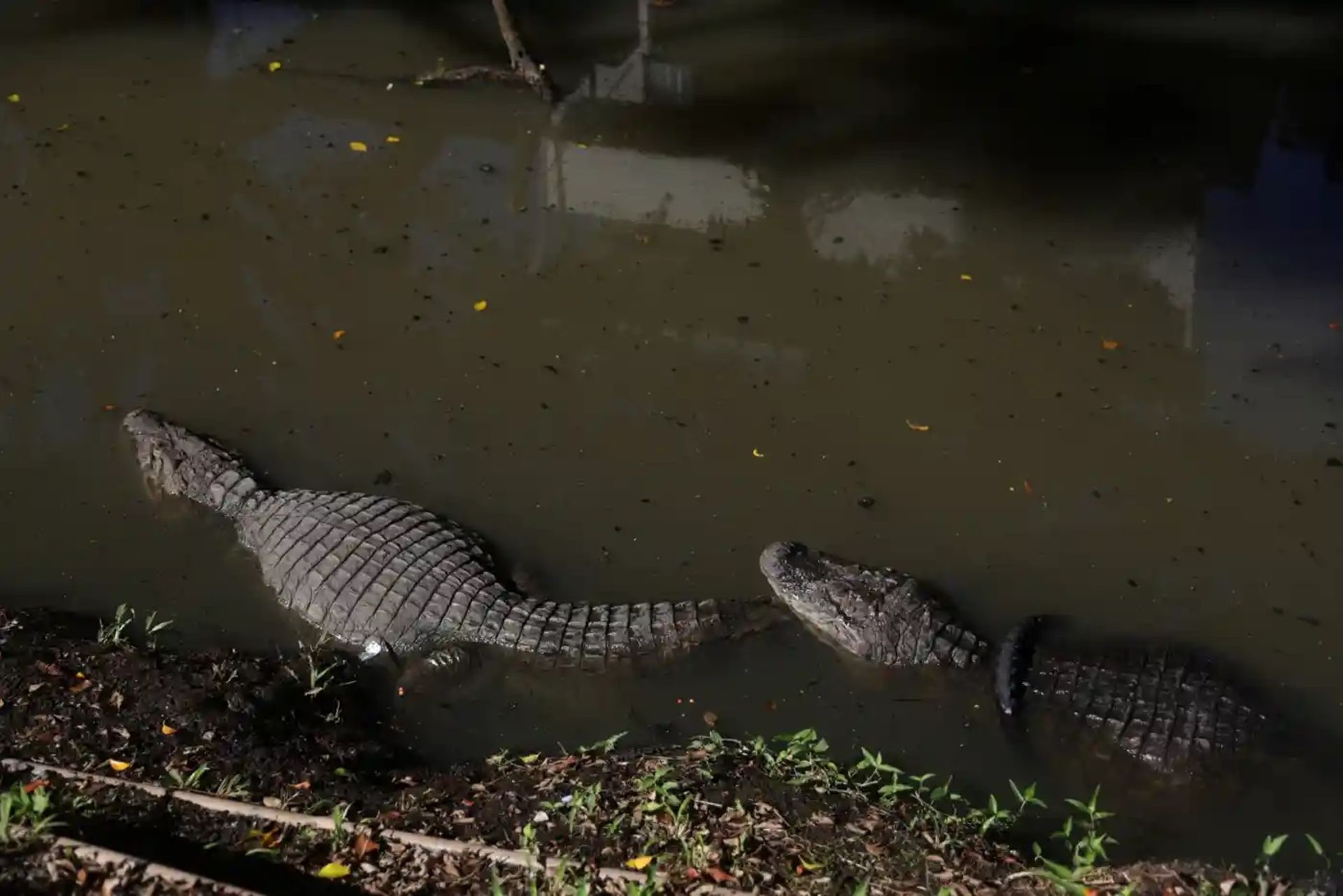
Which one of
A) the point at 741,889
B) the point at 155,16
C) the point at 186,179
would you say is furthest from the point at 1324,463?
the point at 155,16

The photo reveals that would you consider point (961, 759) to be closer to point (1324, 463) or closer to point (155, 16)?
point (1324, 463)

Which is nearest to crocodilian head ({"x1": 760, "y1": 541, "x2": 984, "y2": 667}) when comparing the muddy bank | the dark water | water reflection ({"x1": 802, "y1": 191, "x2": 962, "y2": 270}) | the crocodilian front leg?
the dark water

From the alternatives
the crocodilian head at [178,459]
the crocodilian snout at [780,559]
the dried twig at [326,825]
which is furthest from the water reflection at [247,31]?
the dried twig at [326,825]

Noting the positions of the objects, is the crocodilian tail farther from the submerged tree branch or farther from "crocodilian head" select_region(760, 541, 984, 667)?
the submerged tree branch

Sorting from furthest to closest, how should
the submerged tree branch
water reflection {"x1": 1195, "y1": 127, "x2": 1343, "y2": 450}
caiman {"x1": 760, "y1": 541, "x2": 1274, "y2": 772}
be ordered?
the submerged tree branch, water reflection {"x1": 1195, "y1": 127, "x2": 1343, "y2": 450}, caiman {"x1": 760, "y1": 541, "x2": 1274, "y2": 772}

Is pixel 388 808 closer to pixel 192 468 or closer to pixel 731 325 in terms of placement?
pixel 192 468

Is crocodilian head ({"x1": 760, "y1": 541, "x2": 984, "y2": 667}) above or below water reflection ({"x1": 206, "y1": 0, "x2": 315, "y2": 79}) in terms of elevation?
below

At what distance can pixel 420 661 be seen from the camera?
4492 mm

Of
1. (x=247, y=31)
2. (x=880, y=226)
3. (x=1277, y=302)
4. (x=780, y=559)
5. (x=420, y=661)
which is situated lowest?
(x=420, y=661)

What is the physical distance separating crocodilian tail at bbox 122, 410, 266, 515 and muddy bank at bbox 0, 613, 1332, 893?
3.16 feet

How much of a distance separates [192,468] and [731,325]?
2.63 m

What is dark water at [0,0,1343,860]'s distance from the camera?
15.3ft

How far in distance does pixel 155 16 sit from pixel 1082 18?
6.63 m

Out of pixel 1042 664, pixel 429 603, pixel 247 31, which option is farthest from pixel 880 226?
pixel 247 31
